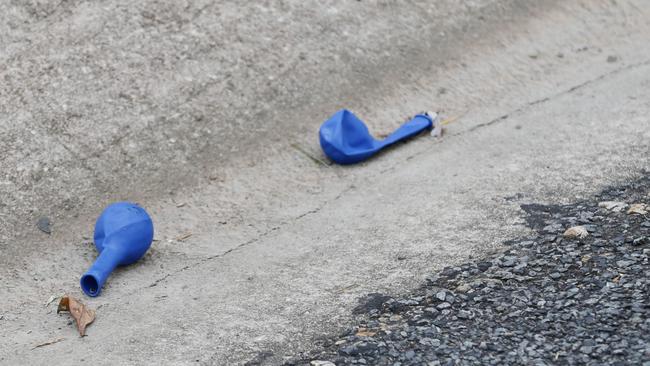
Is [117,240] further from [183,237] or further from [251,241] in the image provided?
[251,241]

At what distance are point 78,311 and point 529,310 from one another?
219cm

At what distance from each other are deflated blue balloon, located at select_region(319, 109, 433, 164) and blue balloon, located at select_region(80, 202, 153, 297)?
145 cm

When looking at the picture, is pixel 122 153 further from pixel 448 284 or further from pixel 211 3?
pixel 448 284

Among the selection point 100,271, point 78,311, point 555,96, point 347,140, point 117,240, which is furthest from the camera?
point 555,96

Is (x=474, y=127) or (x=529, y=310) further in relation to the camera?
(x=474, y=127)

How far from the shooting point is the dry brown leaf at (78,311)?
472 cm

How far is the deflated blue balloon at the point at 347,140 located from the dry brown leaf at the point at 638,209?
1767 millimetres

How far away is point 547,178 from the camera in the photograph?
232 inches

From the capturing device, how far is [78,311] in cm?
479

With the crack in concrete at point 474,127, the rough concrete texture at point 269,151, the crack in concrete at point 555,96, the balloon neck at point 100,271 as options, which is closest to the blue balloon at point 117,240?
the balloon neck at point 100,271

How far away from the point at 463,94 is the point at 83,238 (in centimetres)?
304

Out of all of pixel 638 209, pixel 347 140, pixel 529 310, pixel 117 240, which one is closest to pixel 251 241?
pixel 117 240

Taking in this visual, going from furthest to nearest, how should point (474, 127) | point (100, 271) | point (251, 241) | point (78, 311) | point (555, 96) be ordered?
point (555, 96)
point (474, 127)
point (251, 241)
point (100, 271)
point (78, 311)

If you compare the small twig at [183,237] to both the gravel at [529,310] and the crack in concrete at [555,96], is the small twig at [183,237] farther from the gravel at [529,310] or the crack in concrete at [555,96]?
the crack in concrete at [555,96]
